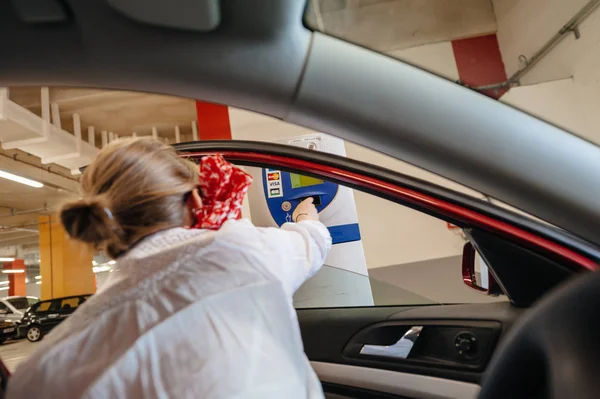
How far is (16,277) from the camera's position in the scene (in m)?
20.1

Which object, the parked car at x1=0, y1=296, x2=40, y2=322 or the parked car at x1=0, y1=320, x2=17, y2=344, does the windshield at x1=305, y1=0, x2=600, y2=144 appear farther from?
the parked car at x1=0, y1=296, x2=40, y2=322

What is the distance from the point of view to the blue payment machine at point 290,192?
2396mm

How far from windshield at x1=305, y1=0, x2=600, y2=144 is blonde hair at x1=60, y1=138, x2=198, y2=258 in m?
3.50

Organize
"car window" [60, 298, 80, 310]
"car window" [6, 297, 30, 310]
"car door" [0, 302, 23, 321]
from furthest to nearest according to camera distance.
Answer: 1. "car window" [6, 297, 30, 310]
2. "car door" [0, 302, 23, 321]
3. "car window" [60, 298, 80, 310]

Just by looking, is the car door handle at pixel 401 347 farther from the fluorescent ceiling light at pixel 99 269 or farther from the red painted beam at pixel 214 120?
the fluorescent ceiling light at pixel 99 269

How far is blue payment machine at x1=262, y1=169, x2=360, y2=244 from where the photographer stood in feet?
7.86

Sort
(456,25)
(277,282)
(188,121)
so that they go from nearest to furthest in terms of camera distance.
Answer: (277,282)
(456,25)
(188,121)

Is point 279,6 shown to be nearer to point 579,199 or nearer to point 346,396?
point 579,199

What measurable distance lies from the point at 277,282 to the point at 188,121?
23.7ft

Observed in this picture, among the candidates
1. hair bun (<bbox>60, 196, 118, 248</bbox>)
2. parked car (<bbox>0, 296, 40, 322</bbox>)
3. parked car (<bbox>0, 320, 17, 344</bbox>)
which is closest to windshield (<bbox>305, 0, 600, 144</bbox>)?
hair bun (<bbox>60, 196, 118, 248</bbox>)

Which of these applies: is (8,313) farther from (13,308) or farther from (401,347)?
(401,347)

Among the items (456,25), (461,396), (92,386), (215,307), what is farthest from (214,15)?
(456,25)

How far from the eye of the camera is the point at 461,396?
1421 millimetres

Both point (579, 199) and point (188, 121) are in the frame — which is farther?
point (188, 121)
